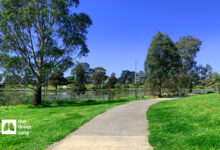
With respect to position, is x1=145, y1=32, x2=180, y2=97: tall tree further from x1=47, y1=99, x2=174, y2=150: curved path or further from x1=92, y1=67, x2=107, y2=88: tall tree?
x1=92, y1=67, x2=107, y2=88: tall tree

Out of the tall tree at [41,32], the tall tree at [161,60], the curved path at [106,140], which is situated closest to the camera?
the curved path at [106,140]

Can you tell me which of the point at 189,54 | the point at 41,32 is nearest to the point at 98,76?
the point at 189,54

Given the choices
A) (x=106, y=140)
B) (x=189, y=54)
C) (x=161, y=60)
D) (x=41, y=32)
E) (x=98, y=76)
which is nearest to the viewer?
(x=106, y=140)

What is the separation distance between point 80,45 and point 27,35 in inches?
204

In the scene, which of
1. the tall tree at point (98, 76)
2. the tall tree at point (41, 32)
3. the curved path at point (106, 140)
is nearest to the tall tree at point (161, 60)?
the tall tree at point (41, 32)

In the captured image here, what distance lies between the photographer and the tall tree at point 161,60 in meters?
24.9

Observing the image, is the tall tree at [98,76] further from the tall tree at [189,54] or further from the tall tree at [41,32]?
the tall tree at [41,32]

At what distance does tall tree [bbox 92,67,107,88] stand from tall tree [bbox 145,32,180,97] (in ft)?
183

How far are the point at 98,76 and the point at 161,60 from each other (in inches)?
2275

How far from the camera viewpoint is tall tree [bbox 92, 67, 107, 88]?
80.8m

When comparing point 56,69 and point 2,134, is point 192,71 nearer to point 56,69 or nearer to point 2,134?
point 56,69

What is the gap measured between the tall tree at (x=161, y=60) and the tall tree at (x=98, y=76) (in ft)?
183

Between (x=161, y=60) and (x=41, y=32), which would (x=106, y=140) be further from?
(x=161, y=60)

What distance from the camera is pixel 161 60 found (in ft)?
81.7
